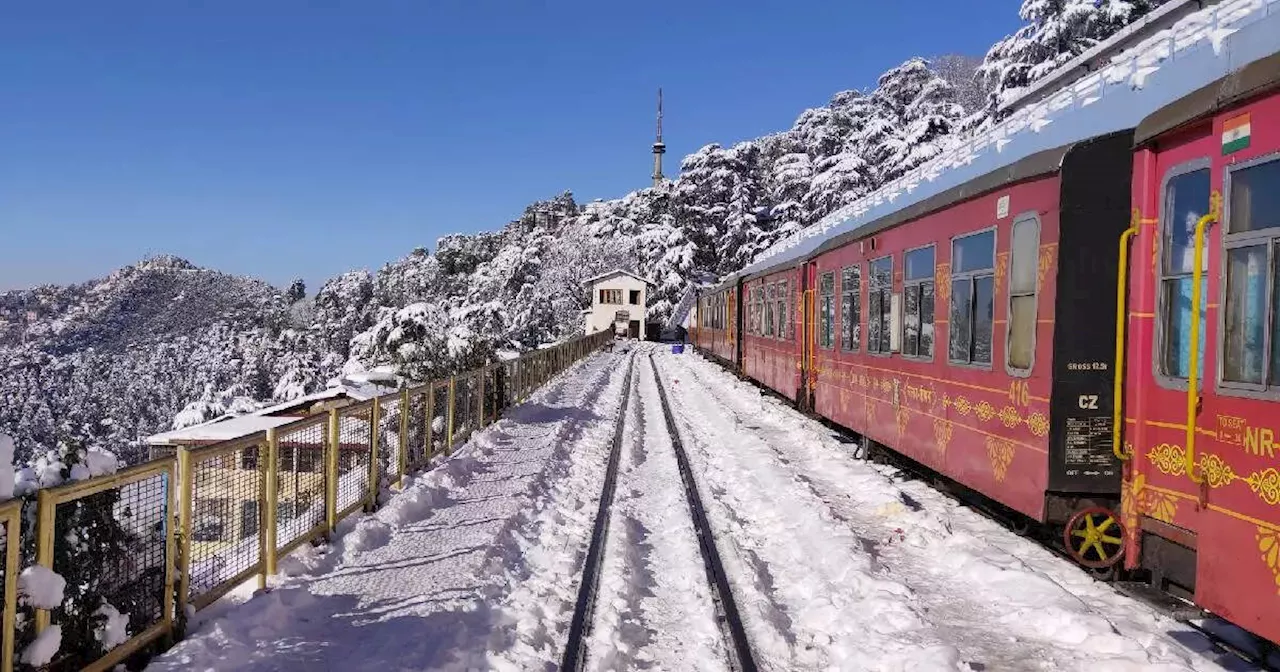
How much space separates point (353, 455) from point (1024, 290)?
6768 millimetres

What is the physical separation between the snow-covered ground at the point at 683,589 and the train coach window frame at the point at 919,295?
1.75 m

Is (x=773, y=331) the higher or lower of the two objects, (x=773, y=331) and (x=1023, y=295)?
the lower

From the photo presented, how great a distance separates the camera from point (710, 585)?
21.6 ft

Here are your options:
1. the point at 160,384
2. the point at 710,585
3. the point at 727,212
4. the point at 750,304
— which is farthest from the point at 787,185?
the point at 160,384

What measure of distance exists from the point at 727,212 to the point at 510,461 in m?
58.9

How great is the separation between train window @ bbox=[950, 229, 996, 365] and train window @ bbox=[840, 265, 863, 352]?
3463mm

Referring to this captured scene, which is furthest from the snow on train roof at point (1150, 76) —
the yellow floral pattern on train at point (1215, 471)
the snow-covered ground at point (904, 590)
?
the snow-covered ground at point (904, 590)

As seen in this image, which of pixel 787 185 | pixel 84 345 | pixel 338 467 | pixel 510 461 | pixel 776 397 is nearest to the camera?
pixel 338 467

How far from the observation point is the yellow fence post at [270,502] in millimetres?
6539

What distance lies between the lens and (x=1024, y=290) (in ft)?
22.4

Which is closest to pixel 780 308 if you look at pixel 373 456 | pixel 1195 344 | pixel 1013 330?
pixel 373 456

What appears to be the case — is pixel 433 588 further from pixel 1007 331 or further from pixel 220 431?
pixel 220 431

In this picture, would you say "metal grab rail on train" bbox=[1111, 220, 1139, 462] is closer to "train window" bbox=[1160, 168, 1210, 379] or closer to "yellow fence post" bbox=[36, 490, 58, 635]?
"train window" bbox=[1160, 168, 1210, 379]

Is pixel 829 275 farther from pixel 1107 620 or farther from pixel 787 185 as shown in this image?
pixel 787 185
